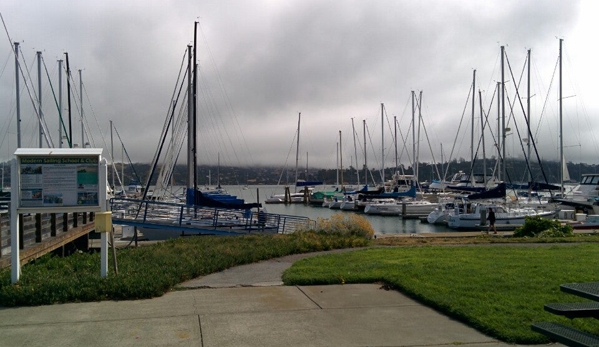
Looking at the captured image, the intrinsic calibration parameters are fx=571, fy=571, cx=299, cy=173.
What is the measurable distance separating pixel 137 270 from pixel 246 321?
156 inches

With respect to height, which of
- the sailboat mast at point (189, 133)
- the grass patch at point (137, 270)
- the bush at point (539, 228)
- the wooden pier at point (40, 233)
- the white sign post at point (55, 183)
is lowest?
the bush at point (539, 228)

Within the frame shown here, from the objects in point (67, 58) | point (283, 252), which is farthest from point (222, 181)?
point (283, 252)

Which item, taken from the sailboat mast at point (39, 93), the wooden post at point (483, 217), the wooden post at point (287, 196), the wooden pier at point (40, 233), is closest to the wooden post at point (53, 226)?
the wooden pier at point (40, 233)

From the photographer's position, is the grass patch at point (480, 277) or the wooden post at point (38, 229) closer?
the grass patch at point (480, 277)

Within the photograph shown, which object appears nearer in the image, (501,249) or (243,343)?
(243,343)

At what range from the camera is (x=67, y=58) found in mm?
43750

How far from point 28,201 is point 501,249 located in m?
12.3

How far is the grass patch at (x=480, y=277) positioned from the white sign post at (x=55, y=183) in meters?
Result: 4.16

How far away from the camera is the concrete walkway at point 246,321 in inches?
286

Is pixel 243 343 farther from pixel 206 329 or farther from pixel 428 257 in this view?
pixel 428 257

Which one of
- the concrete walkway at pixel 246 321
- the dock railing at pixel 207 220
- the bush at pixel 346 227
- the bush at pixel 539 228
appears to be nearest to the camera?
the concrete walkway at pixel 246 321

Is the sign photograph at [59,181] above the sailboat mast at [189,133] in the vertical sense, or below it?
below

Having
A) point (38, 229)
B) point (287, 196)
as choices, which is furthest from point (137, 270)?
point (287, 196)

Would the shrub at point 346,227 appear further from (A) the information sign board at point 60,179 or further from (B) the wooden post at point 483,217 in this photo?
(B) the wooden post at point 483,217
